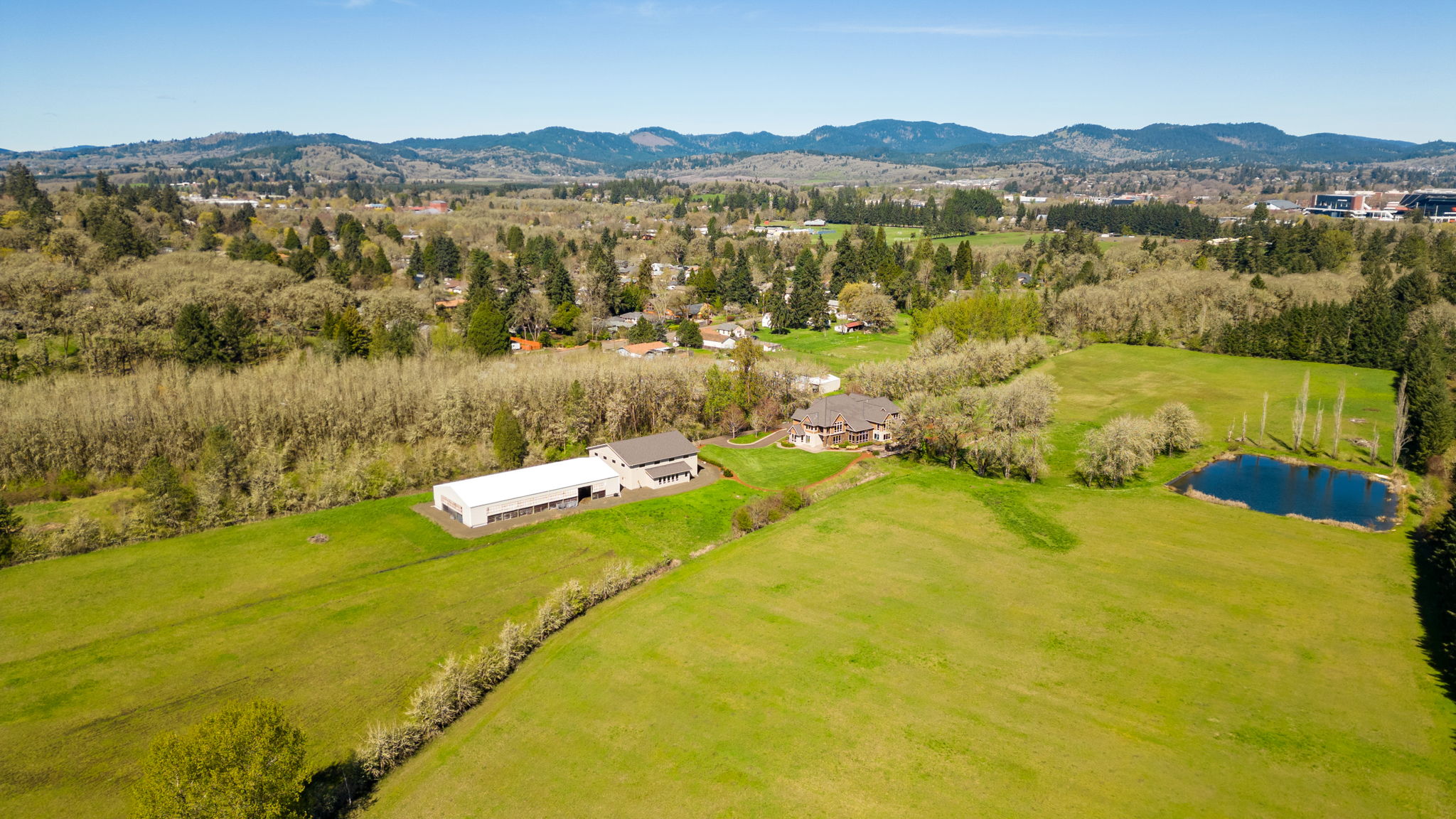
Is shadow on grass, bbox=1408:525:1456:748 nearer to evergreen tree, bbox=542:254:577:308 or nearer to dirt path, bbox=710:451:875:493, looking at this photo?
dirt path, bbox=710:451:875:493

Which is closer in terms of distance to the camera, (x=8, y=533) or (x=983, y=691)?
(x=983, y=691)

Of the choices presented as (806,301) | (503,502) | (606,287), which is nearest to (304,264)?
(606,287)

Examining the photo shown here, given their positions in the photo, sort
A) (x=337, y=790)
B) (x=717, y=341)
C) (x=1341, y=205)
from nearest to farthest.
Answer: (x=337, y=790) < (x=717, y=341) < (x=1341, y=205)

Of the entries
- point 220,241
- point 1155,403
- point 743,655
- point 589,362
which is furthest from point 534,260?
point 743,655

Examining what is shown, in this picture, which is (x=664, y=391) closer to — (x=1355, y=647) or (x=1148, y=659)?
(x=1148, y=659)

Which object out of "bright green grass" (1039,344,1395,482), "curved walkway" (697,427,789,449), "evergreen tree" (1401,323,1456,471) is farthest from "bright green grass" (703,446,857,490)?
"evergreen tree" (1401,323,1456,471)

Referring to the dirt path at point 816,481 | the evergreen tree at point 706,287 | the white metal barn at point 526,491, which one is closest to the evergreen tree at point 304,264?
the evergreen tree at point 706,287

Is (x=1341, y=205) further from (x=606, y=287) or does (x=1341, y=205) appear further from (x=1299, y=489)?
(x=606, y=287)
